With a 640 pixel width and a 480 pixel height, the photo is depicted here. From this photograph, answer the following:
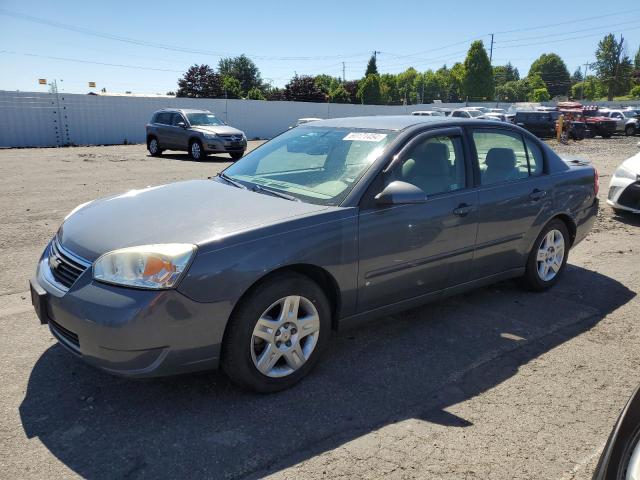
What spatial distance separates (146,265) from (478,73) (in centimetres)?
7184

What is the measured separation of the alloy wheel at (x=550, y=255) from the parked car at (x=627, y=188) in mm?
3799

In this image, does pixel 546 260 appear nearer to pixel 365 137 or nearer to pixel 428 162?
pixel 428 162

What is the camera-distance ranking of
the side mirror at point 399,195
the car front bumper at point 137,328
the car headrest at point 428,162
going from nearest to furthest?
the car front bumper at point 137,328, the side mirror at point 399,195, the car headrest at point 428,162

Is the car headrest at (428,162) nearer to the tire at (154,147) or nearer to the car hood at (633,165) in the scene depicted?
the car hood at (633,165)

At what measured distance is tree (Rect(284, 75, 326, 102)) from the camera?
5519 cm

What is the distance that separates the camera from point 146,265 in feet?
8.91

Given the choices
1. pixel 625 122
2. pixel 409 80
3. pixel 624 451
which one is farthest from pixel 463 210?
pixel 409 80

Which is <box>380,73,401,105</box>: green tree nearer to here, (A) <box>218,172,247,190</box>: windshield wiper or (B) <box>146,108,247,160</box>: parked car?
(B) <box>146,108,247,160</box>: parked car

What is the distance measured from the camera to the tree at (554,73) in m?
134

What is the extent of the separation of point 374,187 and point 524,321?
1.91 meters

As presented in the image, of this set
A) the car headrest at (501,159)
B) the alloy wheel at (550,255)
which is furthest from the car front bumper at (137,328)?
the alloy wheel at (550,255)

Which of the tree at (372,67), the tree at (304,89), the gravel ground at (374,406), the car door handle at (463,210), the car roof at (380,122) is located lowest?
the gravel ground at (374,406)

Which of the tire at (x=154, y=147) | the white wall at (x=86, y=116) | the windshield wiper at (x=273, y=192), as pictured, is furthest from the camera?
the white wall at (x=86, y=116)

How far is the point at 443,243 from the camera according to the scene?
3891 mm
